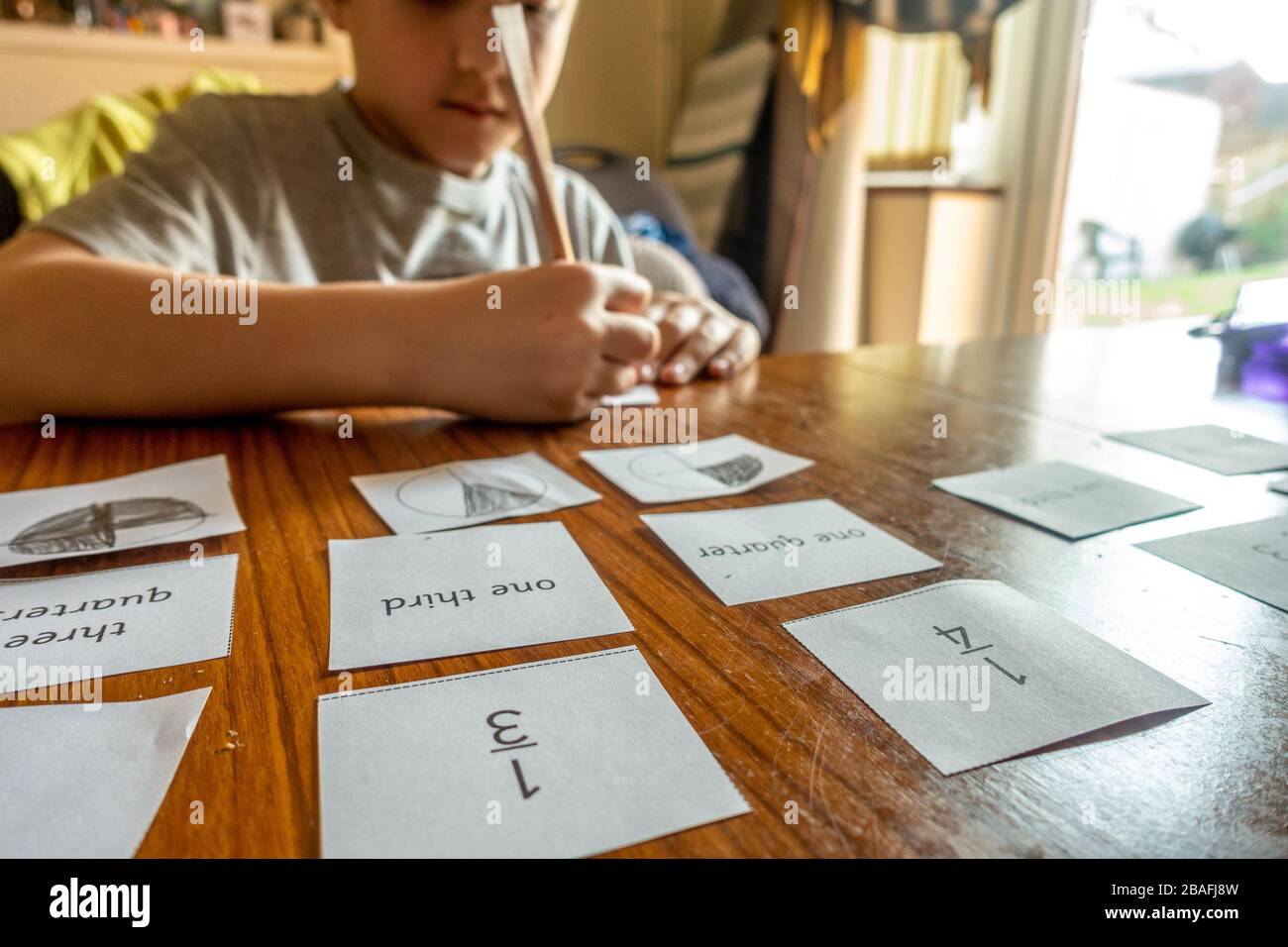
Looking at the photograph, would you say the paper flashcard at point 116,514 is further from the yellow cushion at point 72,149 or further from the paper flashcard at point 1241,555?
the yellow cushion at point 72,149

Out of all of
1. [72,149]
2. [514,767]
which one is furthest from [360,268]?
[72,149]

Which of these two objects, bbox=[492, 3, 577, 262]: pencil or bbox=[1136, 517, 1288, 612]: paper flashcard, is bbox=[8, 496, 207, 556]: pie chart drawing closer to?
bbox=[492, 3, 577, 262]: pencil

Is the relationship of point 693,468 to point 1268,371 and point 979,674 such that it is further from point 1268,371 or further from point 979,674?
point 1268,371

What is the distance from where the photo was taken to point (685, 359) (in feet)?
2.10

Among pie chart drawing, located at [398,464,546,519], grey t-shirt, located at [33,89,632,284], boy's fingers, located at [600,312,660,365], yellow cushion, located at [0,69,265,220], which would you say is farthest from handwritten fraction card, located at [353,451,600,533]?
yellow cushion, located at [0,69,265,220]

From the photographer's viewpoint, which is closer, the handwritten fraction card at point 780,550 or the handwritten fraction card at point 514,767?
the handwritten fraction card at point 514,767

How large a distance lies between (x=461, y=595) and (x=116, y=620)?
114 millimetres

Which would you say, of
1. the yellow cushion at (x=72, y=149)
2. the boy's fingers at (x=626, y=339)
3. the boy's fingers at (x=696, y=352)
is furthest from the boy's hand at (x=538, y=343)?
the yellow cushion at (x=72, y=149)

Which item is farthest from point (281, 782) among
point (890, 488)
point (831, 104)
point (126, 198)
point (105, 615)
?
point (831, 104)

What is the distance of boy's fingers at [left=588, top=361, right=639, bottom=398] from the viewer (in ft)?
1.68

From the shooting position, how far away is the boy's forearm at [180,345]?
45cm

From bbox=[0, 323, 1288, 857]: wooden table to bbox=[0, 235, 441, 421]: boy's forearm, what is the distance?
0.02 m

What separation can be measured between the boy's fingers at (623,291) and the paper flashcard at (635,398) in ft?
0.20

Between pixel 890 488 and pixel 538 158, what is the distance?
343mm
